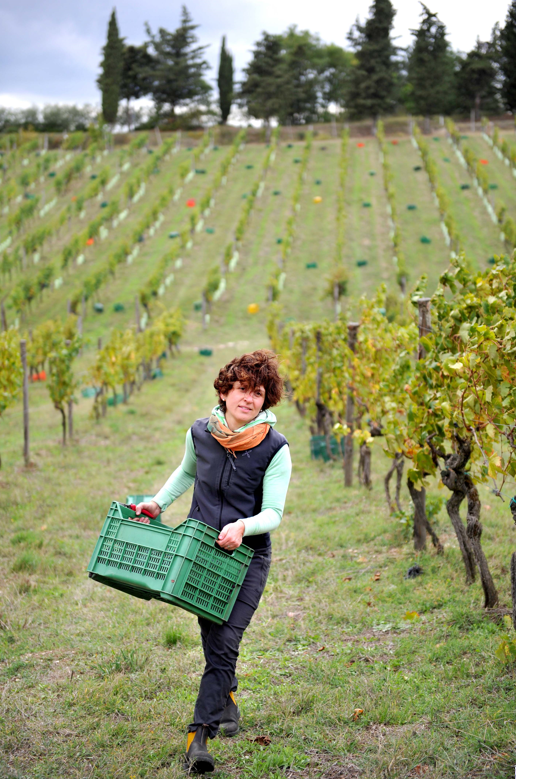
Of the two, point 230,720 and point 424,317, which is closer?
point 230,720

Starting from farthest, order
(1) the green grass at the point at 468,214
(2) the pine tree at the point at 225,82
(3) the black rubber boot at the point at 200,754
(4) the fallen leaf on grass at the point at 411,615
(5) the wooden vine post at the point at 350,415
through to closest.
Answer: (2) the pine tree at the point at 225,82 < (1) the green grass at the point at 468,214 < (5) the wooden vine post at the point at 350,415 < (4) the fallen leaf on grass at the point at 411,615 < (3) the black rubber boot at the point at 200,754

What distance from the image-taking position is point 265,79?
5050 cm

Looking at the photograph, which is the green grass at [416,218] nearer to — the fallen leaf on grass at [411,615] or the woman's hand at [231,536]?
the fallen leaf on grass at [411,615]

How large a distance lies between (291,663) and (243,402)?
177cm

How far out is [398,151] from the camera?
45.9 m

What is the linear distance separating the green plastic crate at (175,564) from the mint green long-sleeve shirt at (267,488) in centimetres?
11

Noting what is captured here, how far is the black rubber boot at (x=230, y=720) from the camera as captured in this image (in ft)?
9.44

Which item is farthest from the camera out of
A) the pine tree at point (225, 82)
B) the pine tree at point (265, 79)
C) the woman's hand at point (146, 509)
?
the pine tree at point (225, 82)

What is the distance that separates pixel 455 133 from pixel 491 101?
24.2 ft

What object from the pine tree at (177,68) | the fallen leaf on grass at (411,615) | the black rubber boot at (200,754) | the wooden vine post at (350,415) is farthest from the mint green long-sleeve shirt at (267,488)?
the pine tree at (177,68)

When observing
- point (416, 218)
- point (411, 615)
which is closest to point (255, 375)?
point (411, 615)

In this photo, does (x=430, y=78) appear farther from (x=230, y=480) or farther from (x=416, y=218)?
(x=230, y=480)
